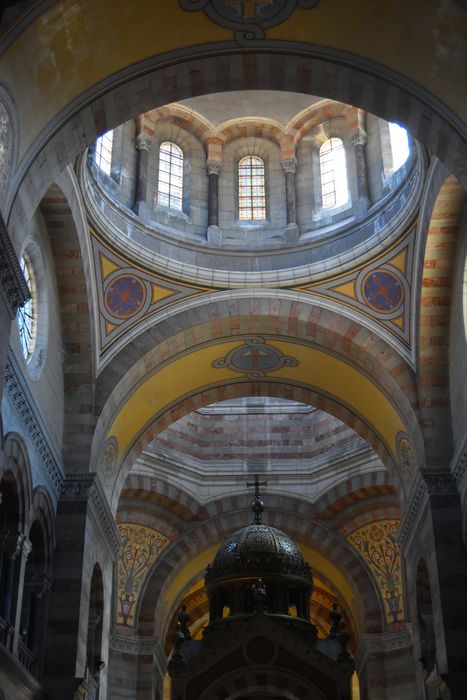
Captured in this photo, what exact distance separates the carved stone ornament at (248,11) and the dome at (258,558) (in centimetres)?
1023

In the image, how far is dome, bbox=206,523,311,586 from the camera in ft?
59.0

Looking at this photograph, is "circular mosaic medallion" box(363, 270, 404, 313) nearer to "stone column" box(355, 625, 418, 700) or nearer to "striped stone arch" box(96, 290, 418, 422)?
"striped stone arch" box(96, 290, 418, 422)

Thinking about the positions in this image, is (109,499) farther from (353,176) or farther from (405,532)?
(353,176)

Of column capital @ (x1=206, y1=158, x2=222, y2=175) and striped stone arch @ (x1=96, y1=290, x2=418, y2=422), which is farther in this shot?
column capital @ (x1=206, y1=158, x2=222, y2=175)

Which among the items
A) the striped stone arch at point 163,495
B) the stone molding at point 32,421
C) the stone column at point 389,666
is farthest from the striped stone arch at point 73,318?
the stone column at point 389,666

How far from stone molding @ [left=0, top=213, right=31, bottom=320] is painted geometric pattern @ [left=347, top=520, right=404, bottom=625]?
16.9m

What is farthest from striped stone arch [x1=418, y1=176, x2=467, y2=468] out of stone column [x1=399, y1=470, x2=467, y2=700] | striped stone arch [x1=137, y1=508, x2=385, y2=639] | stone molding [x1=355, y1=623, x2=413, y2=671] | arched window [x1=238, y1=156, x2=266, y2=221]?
striped stone arch [x1=137, y1=508, x2=385, y2=639]

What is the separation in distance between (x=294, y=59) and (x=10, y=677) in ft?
30.0

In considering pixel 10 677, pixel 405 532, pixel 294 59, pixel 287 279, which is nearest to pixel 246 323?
pixel 287 279

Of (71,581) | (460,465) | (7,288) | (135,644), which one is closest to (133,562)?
(135,644)

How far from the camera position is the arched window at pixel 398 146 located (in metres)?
18.6

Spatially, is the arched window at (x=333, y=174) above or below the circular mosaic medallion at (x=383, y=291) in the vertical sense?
above

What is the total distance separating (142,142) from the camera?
64.4ft

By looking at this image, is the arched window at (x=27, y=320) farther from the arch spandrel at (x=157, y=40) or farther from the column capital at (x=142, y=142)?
the column capital at (x=142, y=142)
